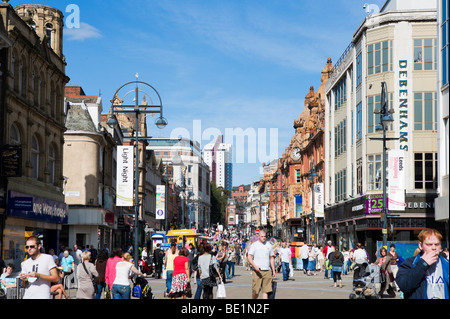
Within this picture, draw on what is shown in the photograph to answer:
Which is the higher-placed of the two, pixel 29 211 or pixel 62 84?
pixel 62 84

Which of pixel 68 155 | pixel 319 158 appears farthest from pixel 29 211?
pixel 319 158

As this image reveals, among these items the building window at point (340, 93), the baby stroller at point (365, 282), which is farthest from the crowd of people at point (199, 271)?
the building window at point (340, 93)

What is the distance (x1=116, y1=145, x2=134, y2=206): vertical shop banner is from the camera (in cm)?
3500

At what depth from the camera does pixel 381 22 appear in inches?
1781

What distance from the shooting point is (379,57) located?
45469 millimetres

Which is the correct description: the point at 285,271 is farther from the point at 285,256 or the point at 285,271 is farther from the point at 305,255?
the point at 305,255

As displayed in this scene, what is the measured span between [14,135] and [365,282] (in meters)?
20.5

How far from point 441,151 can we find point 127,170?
15.3 meters

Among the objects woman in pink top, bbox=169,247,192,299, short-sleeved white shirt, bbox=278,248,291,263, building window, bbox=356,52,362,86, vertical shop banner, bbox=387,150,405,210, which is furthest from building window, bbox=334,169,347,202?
woman in pink top, bbox=169,247,192,299

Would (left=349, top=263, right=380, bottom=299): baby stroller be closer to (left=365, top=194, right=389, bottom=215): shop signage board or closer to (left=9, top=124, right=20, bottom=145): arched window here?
(left=9, top=124, right=20, bottom=145): arched window

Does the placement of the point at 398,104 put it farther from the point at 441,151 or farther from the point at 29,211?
the point at 29,211

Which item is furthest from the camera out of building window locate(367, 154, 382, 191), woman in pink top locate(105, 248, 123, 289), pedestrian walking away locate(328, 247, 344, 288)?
building window locate(367, 154, 382, 191)

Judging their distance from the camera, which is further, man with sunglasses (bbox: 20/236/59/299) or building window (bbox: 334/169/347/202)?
building window (bbox: 334/169/347/202)

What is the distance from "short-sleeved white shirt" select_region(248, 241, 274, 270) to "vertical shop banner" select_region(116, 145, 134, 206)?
1936cm
